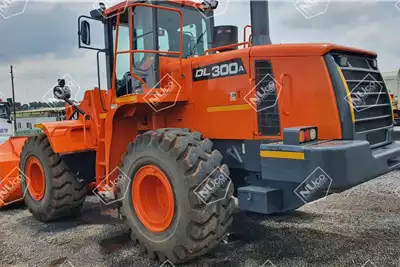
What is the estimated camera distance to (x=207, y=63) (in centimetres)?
469

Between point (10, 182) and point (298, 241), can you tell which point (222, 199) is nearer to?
point (298, 241)

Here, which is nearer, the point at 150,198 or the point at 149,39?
the point at 150,198

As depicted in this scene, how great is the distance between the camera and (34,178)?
Answer: 659cm

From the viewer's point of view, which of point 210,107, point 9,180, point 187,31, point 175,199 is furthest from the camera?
point 9,180

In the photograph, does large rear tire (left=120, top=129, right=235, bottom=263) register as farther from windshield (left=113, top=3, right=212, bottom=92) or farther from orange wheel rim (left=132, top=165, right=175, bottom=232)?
windshield (left=113, top=3, right=212, bottom=92)

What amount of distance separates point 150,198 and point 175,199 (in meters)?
0.67

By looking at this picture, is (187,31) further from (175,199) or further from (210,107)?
(175,199)

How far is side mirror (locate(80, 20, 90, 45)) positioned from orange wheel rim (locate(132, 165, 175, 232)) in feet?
6.64

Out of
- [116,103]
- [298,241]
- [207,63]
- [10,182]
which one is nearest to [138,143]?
[116,103]

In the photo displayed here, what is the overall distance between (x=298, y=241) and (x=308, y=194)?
1221 millimetres

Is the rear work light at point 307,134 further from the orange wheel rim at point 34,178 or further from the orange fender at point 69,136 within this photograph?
the orange wheel rim at point 34,178

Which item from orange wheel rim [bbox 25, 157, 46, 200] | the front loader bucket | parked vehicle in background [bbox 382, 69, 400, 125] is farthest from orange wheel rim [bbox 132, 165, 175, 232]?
parked vehicle in background [bbox 382, 69, 400, 125]

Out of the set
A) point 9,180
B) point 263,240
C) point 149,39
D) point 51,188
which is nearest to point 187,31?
point 149,39

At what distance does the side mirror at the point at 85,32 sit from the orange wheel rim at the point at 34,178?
7.20 ft
